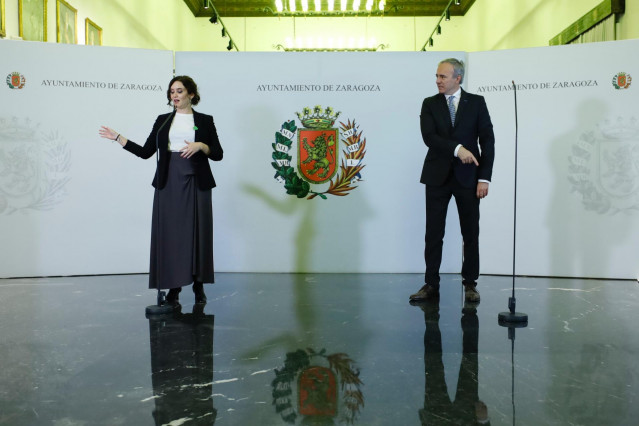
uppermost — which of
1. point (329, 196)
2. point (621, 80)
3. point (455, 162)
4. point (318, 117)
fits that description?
point (621, 80)

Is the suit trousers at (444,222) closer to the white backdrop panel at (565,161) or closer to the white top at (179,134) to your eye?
the white backdrop panel at (565,161)

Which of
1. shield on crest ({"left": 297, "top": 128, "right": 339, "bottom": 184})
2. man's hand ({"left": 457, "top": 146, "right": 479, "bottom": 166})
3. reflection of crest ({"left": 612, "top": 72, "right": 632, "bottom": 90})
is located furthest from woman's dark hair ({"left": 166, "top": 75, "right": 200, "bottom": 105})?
reflection of crest ({"left": 612, "top": 72, "right": 632, "bottom": 90})

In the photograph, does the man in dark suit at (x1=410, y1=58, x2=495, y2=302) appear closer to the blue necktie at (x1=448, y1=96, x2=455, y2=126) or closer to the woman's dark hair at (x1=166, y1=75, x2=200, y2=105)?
the blue necktie at (x1=448, y1=96, x2=455, y2=126)

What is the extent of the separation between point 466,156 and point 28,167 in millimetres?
3619

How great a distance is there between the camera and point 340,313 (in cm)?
362

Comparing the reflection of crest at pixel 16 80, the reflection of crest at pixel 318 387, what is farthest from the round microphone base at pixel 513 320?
the reflection of crest at pixel 16 80

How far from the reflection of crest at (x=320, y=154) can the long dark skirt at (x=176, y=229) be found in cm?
160

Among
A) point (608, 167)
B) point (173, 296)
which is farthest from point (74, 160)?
point (608, 167)

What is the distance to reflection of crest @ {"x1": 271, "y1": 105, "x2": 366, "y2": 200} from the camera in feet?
17.5

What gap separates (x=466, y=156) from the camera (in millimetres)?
3678

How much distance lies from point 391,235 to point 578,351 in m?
2.71

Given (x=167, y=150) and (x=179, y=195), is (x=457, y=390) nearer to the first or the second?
(x=179, y=195)

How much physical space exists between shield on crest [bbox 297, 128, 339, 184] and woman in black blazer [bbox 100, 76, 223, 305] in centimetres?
155

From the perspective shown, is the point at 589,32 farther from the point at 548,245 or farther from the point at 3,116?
the point at 3,116
